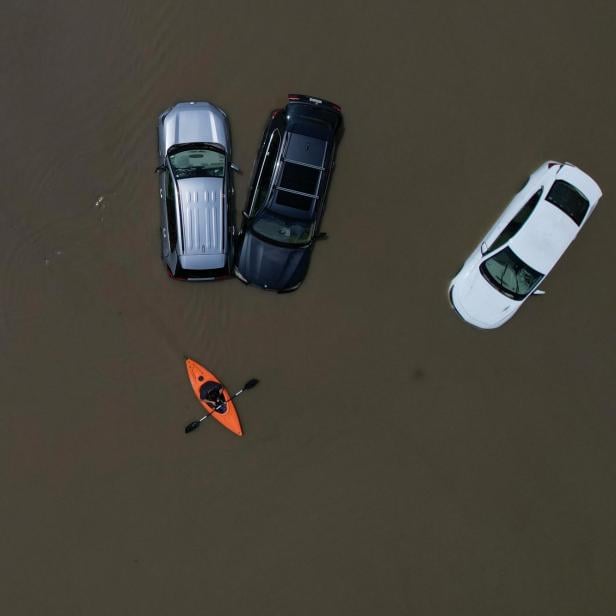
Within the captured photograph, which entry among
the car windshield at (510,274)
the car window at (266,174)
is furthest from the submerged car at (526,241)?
the car window at (266,174)

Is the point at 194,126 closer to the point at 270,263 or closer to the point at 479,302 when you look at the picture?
the point at 270,263

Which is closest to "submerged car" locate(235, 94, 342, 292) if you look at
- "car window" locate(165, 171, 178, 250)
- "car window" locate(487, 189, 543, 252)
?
"car window" locate(165, 171, 178, 250)

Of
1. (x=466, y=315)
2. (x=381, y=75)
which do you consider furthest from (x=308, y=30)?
(x=466, y=315)

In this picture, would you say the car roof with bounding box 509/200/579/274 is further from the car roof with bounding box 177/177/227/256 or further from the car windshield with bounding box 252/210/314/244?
the car roof with bounding box 177/177/227/256

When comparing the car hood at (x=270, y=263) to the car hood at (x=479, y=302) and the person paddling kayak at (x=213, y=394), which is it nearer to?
the person paddling kayak at (x=213, y=394)

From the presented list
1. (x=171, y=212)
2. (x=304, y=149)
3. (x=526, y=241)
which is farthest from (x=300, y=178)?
(x=526, y=241)

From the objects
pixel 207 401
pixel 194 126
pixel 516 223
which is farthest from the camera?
pixel 207 401

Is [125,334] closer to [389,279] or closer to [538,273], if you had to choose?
[389,279]
